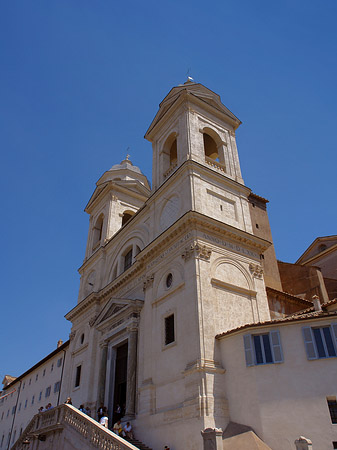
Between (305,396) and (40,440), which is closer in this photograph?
(305,396)

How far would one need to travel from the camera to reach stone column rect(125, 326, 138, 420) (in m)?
16.5

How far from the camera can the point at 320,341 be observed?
12.5 meters

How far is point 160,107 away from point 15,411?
1202 inches

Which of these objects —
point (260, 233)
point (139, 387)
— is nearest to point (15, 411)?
point (139, 387)

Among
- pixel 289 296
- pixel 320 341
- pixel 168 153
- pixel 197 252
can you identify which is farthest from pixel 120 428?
pixel 168 153

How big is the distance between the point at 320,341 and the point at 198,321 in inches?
169

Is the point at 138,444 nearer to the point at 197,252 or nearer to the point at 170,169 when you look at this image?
the point at 197,252

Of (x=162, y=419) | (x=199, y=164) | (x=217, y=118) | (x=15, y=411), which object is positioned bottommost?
(x=162, y=419)

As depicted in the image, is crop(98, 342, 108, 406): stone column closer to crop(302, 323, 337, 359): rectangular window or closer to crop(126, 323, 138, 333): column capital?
crop(126, 323, 138, 333): column capital

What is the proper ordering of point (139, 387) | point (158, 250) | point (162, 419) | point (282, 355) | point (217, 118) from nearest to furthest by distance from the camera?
point (282, 355) → point (162, 419) → point (139, 387) → point (158, 250) → point (217, 118)

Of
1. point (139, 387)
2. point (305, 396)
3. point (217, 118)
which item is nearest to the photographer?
point (305, 396)

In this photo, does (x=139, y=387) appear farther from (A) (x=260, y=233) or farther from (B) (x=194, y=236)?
(A) (x=260, y=233)

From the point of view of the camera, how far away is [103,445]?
12117mm

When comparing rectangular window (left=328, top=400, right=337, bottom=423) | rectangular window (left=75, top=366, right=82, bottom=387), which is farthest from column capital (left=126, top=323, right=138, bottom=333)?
rectangular window (left=328, top=400, right=337, bottom=423)
